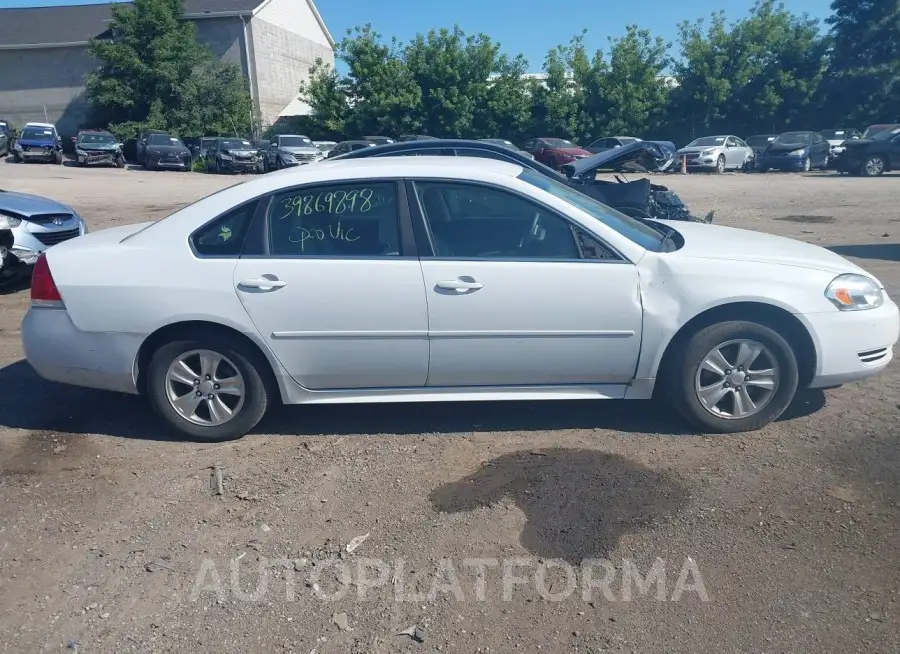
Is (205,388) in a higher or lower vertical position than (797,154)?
higher

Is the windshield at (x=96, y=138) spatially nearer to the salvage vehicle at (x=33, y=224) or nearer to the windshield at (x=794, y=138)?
the windshield at (x=794, y=138)

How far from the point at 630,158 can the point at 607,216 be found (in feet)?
17.5

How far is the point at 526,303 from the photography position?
4598 millimetres

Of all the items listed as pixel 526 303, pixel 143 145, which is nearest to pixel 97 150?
pixel 143 145

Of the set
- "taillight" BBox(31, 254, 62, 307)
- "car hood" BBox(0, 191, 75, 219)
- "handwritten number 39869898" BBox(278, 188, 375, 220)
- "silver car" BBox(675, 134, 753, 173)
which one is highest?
"handwritten number 39869898" BBox(278, 188, 375, 220)

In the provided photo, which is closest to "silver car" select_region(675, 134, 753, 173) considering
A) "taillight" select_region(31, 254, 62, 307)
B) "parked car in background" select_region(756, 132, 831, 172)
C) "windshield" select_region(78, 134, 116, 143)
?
"parked car in background" select_region(756, 132, 831, 172)

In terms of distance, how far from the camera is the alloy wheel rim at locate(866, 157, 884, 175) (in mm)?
26734

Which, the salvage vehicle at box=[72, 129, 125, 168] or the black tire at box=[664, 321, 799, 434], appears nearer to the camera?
the black tire at box=[664, 321, 799, 434]

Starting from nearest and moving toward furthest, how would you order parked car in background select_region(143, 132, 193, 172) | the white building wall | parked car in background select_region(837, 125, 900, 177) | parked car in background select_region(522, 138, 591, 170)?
parked car in background select_region(837, 125, 900, 177), parked car in background select_region(522, 138, 591, 170), parked car in background select_region(143, 132, 193, 172), the white building wall

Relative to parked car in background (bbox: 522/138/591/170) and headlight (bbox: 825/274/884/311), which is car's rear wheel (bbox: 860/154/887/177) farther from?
headlight (bbox: 825/274/884/311)

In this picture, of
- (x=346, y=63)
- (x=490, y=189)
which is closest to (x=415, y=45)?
(x=346, y=63)

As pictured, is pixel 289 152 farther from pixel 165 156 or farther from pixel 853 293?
pixel 853 293

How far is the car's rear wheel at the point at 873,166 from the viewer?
2670cm

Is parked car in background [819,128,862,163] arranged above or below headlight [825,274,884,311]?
below
